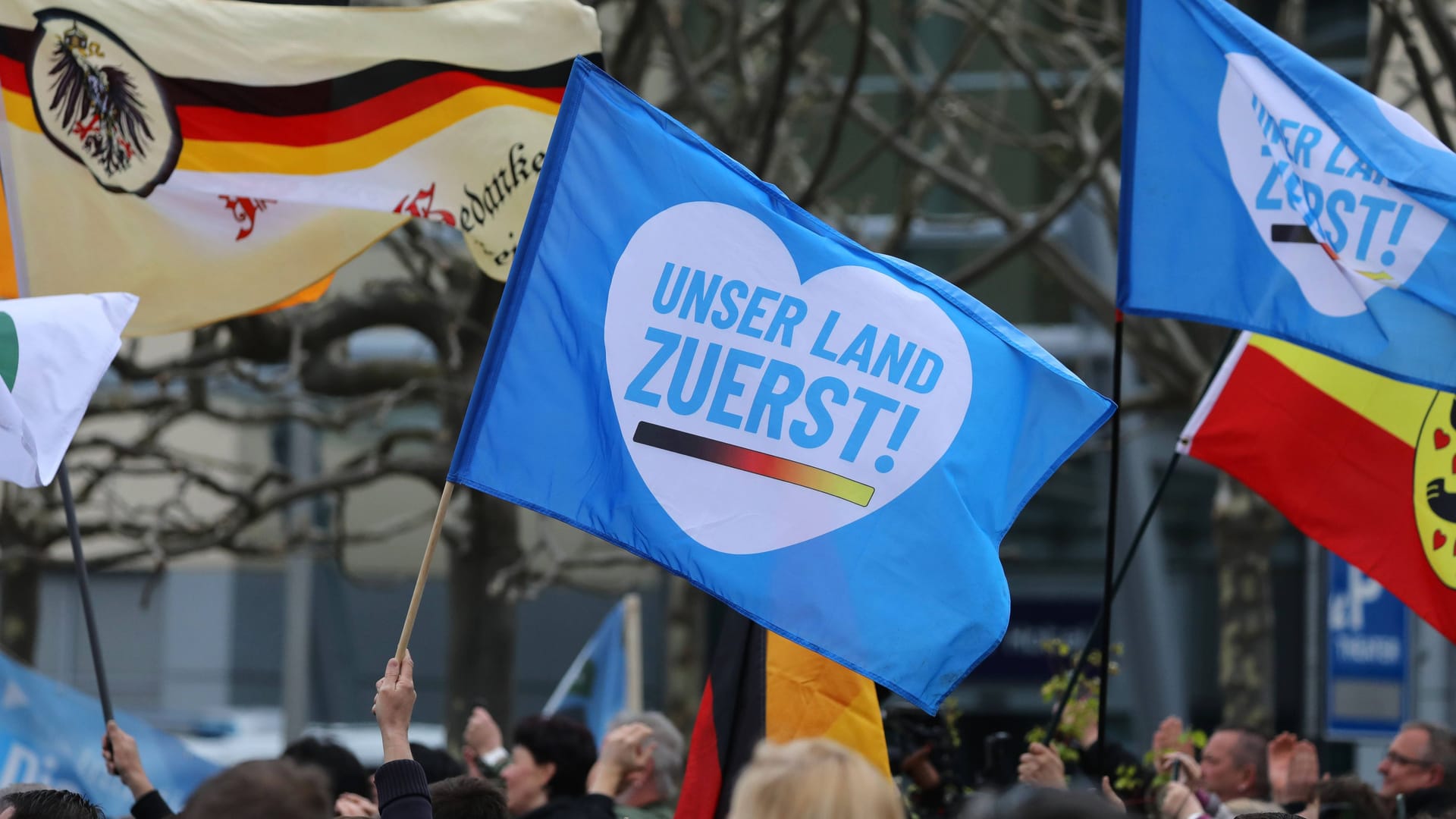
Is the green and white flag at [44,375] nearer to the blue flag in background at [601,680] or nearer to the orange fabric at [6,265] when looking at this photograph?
the orange fabric at [6,265]

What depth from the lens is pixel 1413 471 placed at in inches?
242

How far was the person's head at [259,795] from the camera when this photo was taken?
2947 mm

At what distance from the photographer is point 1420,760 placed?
6.58m

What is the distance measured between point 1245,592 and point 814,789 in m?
9.15

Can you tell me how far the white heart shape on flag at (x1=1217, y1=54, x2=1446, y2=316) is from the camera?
17.9 ft

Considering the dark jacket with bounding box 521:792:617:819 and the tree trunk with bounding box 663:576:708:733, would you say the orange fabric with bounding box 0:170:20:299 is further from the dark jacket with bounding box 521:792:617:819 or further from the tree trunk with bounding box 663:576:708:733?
the tree trunk with bounding box 663:576:708:733

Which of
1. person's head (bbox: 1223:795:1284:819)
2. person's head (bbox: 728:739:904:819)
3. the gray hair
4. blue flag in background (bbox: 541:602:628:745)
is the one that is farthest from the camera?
blue flag in background (bbox: 541:602:628:745)

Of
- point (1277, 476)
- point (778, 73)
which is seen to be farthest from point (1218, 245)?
point (778, 73)

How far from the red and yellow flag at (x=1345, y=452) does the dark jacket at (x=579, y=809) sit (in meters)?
2.40

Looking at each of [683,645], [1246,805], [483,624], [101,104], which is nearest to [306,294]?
[101,104]

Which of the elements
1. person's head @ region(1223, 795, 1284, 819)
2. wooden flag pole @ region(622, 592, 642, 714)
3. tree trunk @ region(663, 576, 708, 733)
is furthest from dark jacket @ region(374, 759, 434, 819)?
tree trunk @ region(663, 576, 708, 733)

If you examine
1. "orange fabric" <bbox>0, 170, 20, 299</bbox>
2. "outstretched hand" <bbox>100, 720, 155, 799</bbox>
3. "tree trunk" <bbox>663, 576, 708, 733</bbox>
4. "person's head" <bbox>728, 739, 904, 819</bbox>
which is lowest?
"tree trunk" <bbox>663, 576, 708, 733</bbox>

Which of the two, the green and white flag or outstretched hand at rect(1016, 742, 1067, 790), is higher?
the green and white flag

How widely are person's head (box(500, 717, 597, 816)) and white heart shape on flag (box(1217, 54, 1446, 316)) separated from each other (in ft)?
8.80
